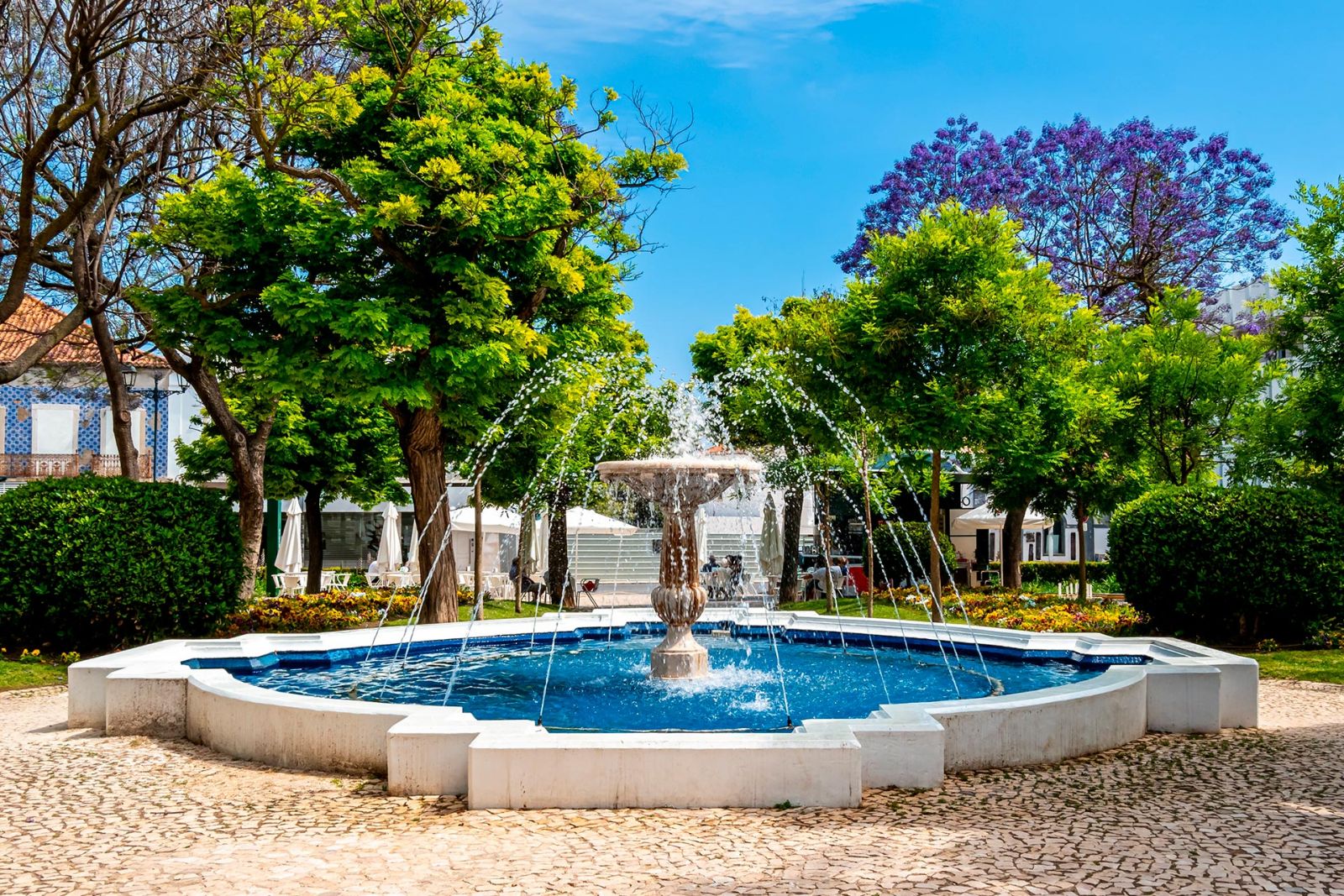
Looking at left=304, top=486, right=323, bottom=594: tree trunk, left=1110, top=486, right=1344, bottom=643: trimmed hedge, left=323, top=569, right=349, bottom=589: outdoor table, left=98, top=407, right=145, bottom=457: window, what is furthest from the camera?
left=98, top=407, right=145, bottom=457: window

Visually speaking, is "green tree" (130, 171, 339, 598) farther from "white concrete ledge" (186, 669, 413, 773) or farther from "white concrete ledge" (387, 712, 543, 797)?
"white concrete ledge" (387, 712, 543, 797)

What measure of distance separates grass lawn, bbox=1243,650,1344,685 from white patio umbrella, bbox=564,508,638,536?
15465 mm

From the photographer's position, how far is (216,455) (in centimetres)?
2130

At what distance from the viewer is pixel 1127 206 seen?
88.9ft

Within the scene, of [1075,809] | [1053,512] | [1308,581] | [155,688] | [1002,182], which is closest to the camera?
[1075,809]

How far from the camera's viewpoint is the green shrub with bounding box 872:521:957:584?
930 inches

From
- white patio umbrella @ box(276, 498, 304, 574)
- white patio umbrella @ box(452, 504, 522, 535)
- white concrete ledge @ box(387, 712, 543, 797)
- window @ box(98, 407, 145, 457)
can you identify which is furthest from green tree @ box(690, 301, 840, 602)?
window @ box(98, 407, 145, 457)

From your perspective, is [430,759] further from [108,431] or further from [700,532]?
[108,431]

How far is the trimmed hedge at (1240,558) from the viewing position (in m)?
12.9

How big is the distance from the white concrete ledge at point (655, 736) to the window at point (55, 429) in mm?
28444

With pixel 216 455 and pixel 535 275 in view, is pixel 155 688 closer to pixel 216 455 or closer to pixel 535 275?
pixel 535 275

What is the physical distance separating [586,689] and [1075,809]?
466 cm

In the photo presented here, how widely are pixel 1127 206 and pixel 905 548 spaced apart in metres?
11.1

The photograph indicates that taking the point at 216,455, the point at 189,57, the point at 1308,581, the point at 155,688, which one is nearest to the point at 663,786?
the point at 155,688
